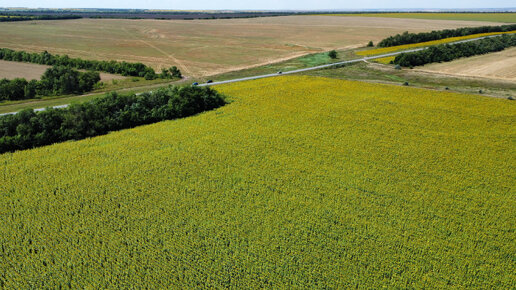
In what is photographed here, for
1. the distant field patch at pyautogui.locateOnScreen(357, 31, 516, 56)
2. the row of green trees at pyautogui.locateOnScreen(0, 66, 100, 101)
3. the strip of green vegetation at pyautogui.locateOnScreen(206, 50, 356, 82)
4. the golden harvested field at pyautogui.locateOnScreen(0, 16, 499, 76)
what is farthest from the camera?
the distant field patch at pyautogui.locateOnScreen(357, 31, 516, 56)

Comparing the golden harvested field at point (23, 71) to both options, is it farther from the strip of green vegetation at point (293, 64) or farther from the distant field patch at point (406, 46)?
the distant field patch at point (406, 46)

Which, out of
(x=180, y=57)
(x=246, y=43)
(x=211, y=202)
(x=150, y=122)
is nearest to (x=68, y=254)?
(x=211, y=202)

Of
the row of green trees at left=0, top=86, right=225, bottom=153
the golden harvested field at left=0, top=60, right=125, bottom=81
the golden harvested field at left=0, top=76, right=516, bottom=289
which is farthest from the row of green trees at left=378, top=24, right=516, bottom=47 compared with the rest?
the golden harvested field at left=0, top=60, right=125, bottom=81

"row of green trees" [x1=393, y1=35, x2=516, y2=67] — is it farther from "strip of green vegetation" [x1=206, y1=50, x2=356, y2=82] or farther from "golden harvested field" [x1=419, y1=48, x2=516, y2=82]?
"strip of green vegetation" [x1=206, y1=50, x2=356, y2=82]

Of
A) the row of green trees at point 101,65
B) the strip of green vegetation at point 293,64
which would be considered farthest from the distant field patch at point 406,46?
the row of green trees at point 101,65

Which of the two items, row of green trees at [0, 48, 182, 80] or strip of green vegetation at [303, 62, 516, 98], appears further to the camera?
row of green trees at [0, 48, 182, 80]

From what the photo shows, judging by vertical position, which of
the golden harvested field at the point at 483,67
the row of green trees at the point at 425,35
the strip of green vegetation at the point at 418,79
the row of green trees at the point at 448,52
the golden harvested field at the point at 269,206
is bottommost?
the golden harvested field at the point at 269,206

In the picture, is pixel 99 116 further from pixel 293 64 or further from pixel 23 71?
pixel 293 64
